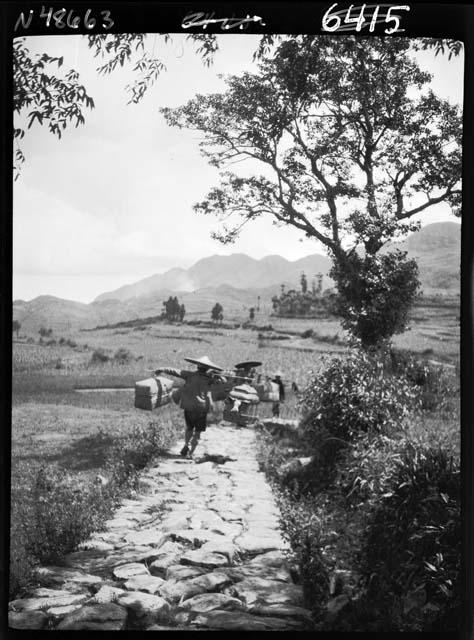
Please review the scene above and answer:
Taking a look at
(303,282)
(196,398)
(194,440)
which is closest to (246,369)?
(196,398)

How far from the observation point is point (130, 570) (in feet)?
12.8

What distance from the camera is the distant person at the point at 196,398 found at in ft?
14.1

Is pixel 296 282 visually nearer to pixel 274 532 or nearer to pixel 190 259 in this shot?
pixel 190 259

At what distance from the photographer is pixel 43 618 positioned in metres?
3.87

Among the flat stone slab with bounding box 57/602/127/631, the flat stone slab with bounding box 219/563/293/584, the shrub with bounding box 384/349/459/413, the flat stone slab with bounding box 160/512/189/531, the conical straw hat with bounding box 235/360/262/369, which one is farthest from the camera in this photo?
the conical straw hat with bounding box 235/360/262/369

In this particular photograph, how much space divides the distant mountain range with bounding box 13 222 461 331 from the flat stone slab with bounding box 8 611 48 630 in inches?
69.9

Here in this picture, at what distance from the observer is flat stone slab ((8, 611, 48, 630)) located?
3.87m

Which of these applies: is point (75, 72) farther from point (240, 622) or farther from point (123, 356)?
point (240, 622)

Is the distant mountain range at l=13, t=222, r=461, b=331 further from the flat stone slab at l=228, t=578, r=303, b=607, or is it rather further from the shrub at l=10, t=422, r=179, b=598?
the flat stone slab at l=228, t=578, r=303, b=607

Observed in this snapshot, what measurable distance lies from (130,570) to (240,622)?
0.74 metres

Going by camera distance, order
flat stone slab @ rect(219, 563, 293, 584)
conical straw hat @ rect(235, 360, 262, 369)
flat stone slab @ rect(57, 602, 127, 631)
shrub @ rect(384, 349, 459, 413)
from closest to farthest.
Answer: flat stone slab @ rect(57, 602, 127, 631)
flat stone slab @ rect(219, 563, 293, 584)
shrub @ rect(384, 349, 459, 413)
conical straw hat @ rect(235, 360, 262, 369)

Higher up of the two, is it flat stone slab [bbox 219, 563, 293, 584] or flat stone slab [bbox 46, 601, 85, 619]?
flat stone slab [bbox 219, 563, 293, 584]

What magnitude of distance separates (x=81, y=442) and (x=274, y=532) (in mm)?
1385

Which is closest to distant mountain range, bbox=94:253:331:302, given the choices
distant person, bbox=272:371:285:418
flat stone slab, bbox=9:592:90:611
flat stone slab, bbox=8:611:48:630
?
distant person, bbox=272:371:285:418
